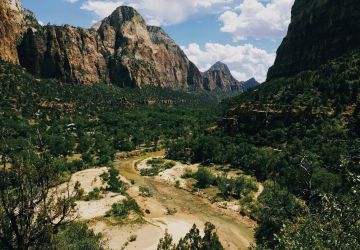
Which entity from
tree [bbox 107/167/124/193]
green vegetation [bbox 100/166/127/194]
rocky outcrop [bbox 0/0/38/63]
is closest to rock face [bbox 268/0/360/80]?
green vegetation [bbox 100/166/127/194]

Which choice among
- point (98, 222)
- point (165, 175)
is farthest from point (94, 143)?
point (98, 222)

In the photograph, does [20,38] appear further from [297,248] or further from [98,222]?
[297,248]

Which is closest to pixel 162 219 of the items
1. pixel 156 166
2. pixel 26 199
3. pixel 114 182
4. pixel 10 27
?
pixel 114 182

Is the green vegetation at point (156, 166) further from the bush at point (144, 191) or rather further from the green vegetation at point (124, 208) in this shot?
the green vegetation at point (124, 208)

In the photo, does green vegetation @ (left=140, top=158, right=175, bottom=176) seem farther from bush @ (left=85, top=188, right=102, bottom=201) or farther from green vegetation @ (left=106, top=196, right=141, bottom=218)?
green vegetation @ (left=106, top=196, right=141, bottom=218)

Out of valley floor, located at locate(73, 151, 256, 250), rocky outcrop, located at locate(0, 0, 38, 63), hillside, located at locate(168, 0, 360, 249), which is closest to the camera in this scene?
valley floor, located at locate(73, 151, 256, 250)

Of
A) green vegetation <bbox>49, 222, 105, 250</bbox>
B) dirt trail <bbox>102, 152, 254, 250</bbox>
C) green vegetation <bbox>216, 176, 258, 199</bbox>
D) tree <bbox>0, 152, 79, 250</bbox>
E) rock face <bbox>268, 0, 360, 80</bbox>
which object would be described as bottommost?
dirt trail <bbox>102, 152, 254, 250</bbox>
